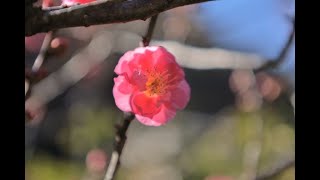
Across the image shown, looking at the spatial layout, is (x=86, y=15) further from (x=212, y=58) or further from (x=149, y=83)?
(x=212, y=58)

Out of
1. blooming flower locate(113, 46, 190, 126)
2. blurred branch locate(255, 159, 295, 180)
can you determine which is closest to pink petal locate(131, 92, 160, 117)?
blooming flower locate(113, 46, 190, 126)

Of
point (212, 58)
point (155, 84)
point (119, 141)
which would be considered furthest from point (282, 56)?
point (119, 141)

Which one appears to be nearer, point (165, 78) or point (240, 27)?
point (165, 78)

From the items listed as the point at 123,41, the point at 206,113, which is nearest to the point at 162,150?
the point at 206,113

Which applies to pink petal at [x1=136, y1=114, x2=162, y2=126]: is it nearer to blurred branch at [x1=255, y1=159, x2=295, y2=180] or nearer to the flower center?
the flower center

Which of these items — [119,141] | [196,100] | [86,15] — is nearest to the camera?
[86,15]
